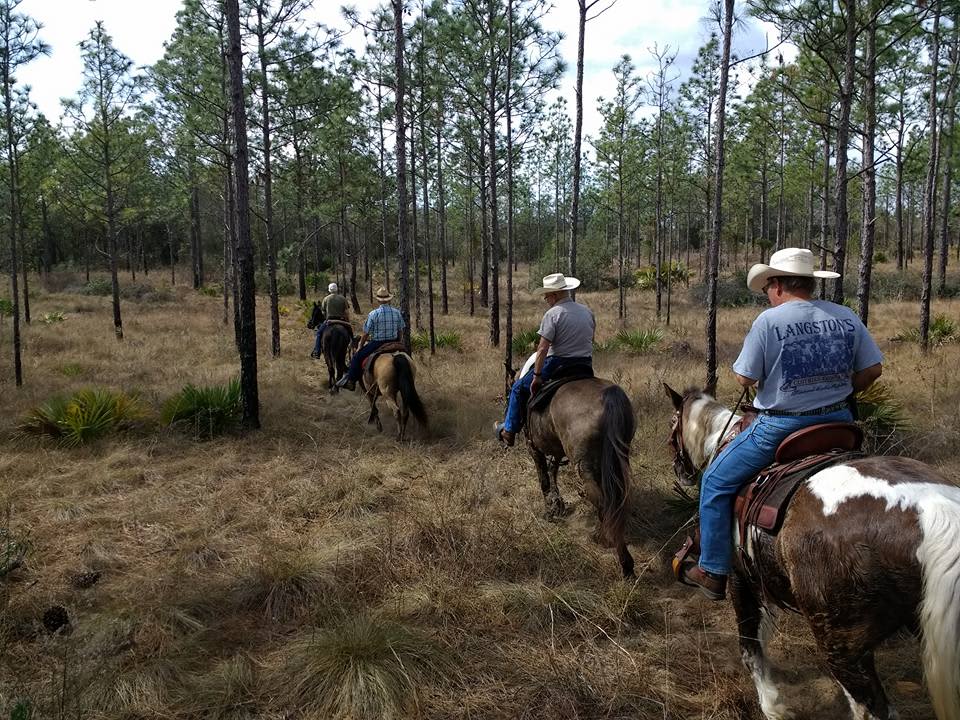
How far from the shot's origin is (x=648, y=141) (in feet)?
68.5

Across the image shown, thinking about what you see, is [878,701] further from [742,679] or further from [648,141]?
[648,141]

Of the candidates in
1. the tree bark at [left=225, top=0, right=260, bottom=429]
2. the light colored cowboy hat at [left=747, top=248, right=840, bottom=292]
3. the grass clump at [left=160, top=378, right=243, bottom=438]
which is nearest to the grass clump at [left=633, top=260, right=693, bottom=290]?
the tree bark at [left=225, top=0, right=260, bottom=429]

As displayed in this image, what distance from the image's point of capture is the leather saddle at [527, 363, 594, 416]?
5.86 m

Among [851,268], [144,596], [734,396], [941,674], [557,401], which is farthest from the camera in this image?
[851,268]

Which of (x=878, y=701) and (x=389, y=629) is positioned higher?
(x=878, y=701)

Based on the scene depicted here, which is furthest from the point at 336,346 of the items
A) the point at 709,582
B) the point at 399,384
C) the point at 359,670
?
the point at 709,582

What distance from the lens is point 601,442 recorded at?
197 inches

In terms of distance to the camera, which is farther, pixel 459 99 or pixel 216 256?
pixel 216 256

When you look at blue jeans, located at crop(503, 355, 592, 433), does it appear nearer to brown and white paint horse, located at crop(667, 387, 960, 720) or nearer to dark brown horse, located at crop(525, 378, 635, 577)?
dark brown horse, located at crop(525, 378, 635, 577)

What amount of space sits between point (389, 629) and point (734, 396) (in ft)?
25.6

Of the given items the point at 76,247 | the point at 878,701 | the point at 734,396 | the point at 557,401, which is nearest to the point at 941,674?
the point at 878,701

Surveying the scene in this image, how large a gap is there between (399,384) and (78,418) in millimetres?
4465

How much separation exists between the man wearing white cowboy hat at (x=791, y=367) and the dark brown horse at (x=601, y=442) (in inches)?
60.3

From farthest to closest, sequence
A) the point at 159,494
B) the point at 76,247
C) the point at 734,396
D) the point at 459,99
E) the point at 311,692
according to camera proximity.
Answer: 1. the point at 76,247
2. the point at 459,99
3. the point at 734,396
4. the point at 159,494
5. the point at 311,692
